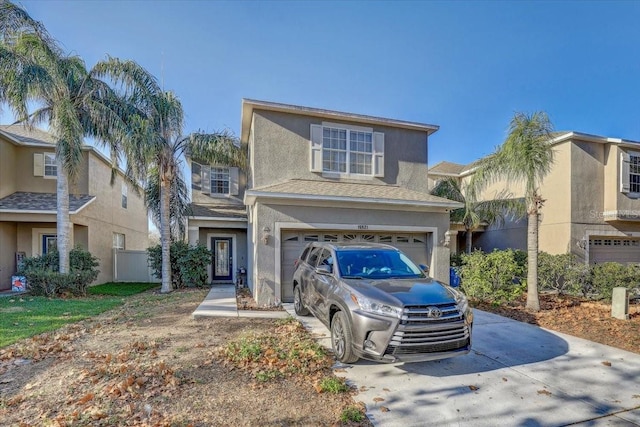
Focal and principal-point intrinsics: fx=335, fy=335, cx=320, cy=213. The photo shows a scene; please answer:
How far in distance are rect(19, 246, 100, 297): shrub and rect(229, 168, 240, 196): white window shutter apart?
6.29 m

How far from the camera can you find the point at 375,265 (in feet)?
20.2

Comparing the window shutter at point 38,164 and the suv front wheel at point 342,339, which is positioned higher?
the window shutter at point 38,164

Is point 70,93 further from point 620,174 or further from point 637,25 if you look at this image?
point 620,174

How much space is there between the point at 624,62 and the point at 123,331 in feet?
65.5

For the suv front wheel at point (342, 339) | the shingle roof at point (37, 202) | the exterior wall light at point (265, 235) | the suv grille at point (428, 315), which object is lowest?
the suv front wheel at point (342, 339)

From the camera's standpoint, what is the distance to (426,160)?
12992 millimetres

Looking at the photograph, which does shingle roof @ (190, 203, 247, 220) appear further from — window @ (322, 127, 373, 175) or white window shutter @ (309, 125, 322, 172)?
window @ (322, 127, 373, 175)

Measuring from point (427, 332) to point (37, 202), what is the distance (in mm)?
16723

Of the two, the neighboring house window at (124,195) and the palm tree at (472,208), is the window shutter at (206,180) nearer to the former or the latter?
the neighboring house window at (124,195)

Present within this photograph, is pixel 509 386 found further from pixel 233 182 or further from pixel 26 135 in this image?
pixel 26 135

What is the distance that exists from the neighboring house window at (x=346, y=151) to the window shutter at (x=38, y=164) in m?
13.2

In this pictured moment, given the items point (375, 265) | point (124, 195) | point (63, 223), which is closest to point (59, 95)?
point (63, 223)

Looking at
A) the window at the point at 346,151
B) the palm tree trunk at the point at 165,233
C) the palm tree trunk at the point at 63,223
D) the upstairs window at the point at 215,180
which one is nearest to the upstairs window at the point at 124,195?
the upstairs window at the point at 215,180

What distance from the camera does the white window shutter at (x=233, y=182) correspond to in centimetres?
1596
